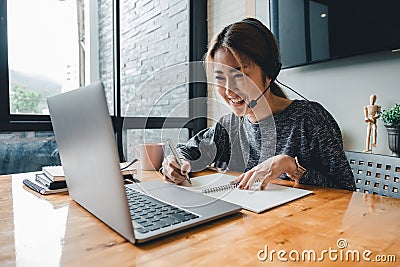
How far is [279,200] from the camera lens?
0.69 m

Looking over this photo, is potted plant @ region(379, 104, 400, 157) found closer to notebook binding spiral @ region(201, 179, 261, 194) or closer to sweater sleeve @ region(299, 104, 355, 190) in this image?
sweater sleeve @ region(299, 104, 355, 190)

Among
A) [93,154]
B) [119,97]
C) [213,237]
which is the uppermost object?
[119,97]

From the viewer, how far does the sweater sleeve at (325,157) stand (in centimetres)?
96

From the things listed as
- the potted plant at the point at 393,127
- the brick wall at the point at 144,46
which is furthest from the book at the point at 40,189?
the potted plant at the point at 393,127

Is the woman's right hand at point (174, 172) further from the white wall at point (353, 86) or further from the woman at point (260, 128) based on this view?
the white wall at point (353, 86)

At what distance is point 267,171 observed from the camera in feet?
2.69

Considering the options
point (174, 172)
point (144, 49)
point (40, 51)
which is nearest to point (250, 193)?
point (174, 172)

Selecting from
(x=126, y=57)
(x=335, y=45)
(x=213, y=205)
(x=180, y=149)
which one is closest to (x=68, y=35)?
(x=126, y=57)

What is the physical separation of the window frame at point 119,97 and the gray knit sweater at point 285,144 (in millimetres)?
310

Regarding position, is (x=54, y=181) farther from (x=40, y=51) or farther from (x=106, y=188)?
(x=40, y=51)

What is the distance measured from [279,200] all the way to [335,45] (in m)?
1.17

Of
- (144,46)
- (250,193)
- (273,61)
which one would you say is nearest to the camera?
(250,193)

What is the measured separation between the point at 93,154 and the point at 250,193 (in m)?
0.41

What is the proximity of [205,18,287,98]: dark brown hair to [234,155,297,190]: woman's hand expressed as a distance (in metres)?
0.38
